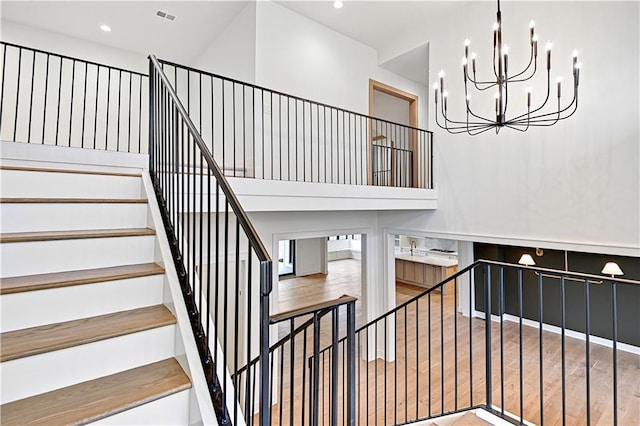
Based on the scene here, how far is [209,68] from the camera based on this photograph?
566 centimetres

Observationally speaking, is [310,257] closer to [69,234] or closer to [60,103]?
[60,103]

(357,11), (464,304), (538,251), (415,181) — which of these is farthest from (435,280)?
(357,11)

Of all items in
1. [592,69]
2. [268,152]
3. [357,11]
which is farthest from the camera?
[357,11]

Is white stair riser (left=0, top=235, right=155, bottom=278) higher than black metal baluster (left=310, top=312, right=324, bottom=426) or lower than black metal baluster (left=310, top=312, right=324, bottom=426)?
higher

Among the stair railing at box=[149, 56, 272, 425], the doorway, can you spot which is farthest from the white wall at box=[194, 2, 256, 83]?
the doorway

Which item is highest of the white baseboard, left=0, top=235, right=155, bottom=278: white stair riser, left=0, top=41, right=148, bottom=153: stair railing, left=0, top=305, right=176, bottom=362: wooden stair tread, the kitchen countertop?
left=0, top=41, right=148, bottom=153: stair railing

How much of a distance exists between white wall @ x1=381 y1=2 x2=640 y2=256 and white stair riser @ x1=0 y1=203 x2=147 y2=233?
3.86 m

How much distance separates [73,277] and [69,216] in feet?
1.71

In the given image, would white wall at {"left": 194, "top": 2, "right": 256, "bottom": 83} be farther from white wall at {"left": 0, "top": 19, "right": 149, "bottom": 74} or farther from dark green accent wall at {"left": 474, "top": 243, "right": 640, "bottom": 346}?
dark green accent wall at {"left": 474, "top": 243, "right": 640, "bottom": 346}

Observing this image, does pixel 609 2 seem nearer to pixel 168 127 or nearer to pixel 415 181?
pixel 415 181

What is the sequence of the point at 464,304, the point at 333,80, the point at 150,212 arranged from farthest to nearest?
the point at 464,304 < the point at 333,80 < the point at 150,212

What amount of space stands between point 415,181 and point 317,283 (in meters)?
5.71

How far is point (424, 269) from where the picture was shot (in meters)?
10.2

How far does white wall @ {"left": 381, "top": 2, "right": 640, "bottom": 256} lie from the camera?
311cm
